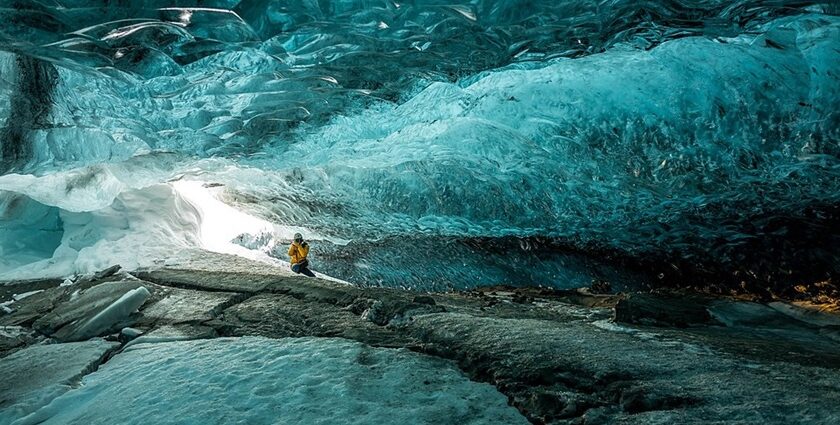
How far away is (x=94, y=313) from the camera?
4852mm

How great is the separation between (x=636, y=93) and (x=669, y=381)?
Result: 6.65 m

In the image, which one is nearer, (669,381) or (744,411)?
(744,411)

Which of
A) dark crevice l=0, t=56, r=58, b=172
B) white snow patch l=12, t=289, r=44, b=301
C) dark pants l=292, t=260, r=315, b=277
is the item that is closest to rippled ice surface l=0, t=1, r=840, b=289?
dark crevice l=0, t=56, r=58, b=172

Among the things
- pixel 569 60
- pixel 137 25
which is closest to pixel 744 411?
pixel 569 60

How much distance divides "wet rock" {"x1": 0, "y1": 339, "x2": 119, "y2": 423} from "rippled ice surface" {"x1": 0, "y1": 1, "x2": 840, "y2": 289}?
4.16 meters

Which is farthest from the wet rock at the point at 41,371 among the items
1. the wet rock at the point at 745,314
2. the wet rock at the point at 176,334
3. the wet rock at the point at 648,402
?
the wet rock at the point at 745,314

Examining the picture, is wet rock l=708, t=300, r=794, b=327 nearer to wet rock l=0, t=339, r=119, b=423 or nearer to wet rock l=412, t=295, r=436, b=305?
wet rock l=412, t=295, r=436, b=305

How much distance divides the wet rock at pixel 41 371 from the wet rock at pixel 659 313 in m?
4.16

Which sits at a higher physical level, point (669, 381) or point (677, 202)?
point (669, 381)

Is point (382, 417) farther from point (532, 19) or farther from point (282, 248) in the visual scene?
point (282, 248)

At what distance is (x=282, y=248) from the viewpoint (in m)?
14.6

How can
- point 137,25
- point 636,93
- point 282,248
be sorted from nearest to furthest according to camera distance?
point 137,25 → point 636,93 → point 282,248

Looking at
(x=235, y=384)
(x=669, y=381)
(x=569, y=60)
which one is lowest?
(x=235, y=384)

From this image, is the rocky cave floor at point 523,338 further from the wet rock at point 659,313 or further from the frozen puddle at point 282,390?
the frozen puddle at point 282,390
